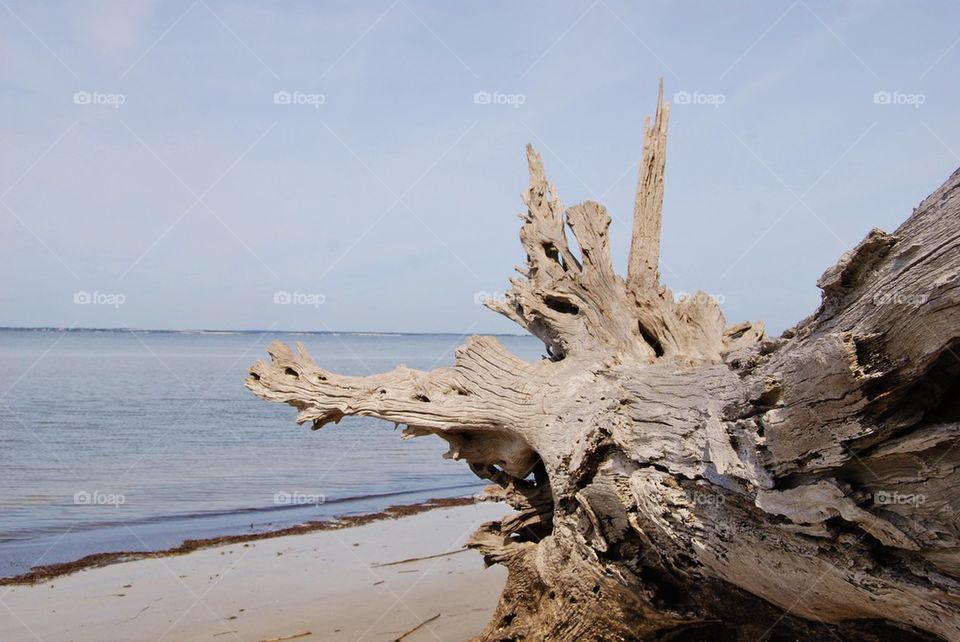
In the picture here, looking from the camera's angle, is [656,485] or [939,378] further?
[656,485]

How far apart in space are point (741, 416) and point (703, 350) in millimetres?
1925

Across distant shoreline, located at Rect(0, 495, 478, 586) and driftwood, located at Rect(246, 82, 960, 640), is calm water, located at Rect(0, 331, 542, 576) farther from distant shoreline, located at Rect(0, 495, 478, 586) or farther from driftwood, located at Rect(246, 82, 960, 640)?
driftwood, located at Rect(246, 82, 960, 640)

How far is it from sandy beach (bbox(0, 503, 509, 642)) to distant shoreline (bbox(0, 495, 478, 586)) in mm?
171

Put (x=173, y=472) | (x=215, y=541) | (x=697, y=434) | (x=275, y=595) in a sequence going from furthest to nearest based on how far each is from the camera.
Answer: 1. (x=173, y=472)
2. (x=215, y=541)
3. (x=275, y=595)
4. (x=697, y=434)

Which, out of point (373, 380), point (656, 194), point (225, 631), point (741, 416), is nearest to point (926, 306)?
point (741, 416)

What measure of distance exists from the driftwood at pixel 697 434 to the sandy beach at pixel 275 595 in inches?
66.6

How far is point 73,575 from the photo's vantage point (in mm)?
7438

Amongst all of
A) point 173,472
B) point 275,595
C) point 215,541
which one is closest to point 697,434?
point 275,595

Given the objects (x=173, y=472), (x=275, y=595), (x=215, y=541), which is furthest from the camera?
(x=173, y=472)

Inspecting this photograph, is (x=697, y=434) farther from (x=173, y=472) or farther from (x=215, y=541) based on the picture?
(x=173, y=472)

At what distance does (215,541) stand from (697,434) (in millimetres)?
7042

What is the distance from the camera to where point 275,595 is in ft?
22.4

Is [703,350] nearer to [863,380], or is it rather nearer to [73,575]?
[863,380]

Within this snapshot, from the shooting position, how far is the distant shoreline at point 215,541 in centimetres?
746
